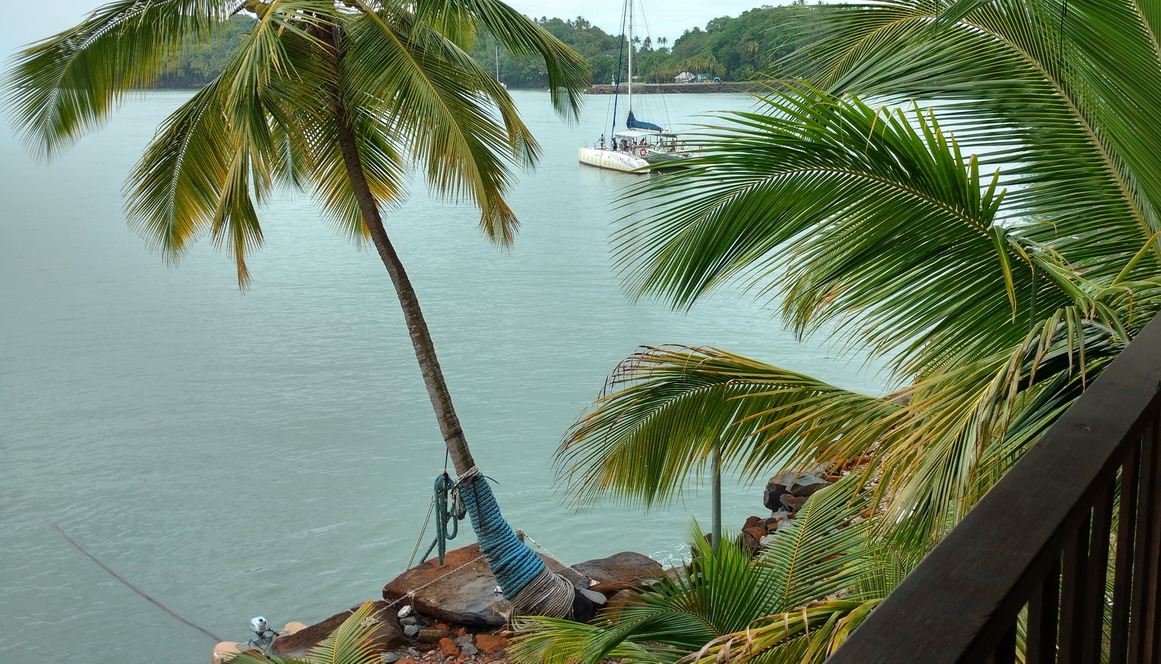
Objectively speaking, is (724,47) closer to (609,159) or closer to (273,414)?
(273,414)

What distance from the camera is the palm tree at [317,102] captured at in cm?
761

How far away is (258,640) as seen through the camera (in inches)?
359

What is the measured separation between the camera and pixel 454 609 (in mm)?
9570

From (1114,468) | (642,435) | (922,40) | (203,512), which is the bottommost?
(203,512)

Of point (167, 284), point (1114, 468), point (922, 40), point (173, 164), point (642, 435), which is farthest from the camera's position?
point (167, 284)

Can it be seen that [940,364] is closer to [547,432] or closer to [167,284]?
[547,432]

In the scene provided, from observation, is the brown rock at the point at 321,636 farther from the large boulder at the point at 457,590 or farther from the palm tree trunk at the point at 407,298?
the palm tree trunk at the point at 407,298

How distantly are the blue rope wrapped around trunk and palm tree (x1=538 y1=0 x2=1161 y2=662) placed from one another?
5.08 m

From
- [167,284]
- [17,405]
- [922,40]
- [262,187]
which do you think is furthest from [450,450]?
[167,284]

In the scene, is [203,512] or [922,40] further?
[203,512]

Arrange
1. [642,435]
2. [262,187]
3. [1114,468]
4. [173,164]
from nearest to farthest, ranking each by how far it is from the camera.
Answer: [1114,468], [642,435], [173,164], [262,187]

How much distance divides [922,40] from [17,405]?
19.5 meters

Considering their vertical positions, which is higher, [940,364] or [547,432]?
[940,364]

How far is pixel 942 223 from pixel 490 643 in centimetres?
Answer: 659
